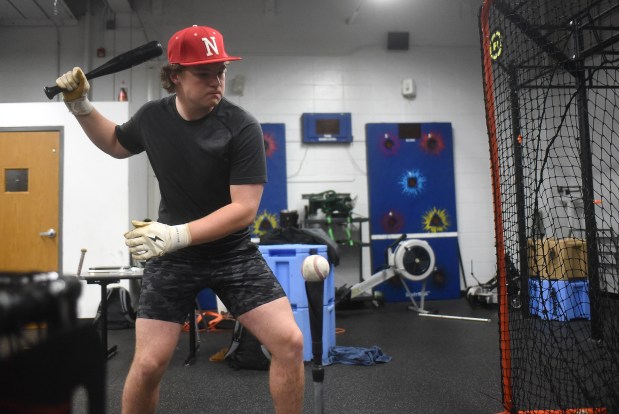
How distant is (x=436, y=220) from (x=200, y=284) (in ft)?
14.7

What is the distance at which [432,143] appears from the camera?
5703mm

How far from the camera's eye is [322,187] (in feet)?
18.5

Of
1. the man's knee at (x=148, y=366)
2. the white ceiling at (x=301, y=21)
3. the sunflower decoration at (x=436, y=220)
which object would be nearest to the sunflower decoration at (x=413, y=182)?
the sunflower decoration at (x=436, y=220)

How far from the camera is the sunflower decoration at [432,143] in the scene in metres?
5.69

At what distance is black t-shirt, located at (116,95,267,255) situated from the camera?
167cm

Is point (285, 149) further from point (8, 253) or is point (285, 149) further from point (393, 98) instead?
point (8, 253)

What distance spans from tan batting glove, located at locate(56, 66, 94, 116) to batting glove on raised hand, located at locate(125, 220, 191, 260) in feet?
1.92

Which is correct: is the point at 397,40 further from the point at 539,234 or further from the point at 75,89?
the point at 75,89

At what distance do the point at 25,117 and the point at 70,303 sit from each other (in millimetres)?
4842

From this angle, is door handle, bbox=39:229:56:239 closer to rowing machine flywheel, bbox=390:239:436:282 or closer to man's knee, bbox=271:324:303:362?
rowing machine flywheel, bbox=390:239:436:282

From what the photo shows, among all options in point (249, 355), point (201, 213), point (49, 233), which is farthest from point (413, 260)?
point (49, 233)

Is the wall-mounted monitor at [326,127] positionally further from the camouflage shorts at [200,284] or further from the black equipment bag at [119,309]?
the camouflage shorts at [200,284]

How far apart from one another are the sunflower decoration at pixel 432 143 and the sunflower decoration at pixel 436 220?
730 millimetres

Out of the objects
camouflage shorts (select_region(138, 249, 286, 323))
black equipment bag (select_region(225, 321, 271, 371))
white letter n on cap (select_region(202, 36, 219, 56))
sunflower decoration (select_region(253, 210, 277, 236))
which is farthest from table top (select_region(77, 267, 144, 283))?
sunflower decoration (select_region(253, 210, 277, 236))
